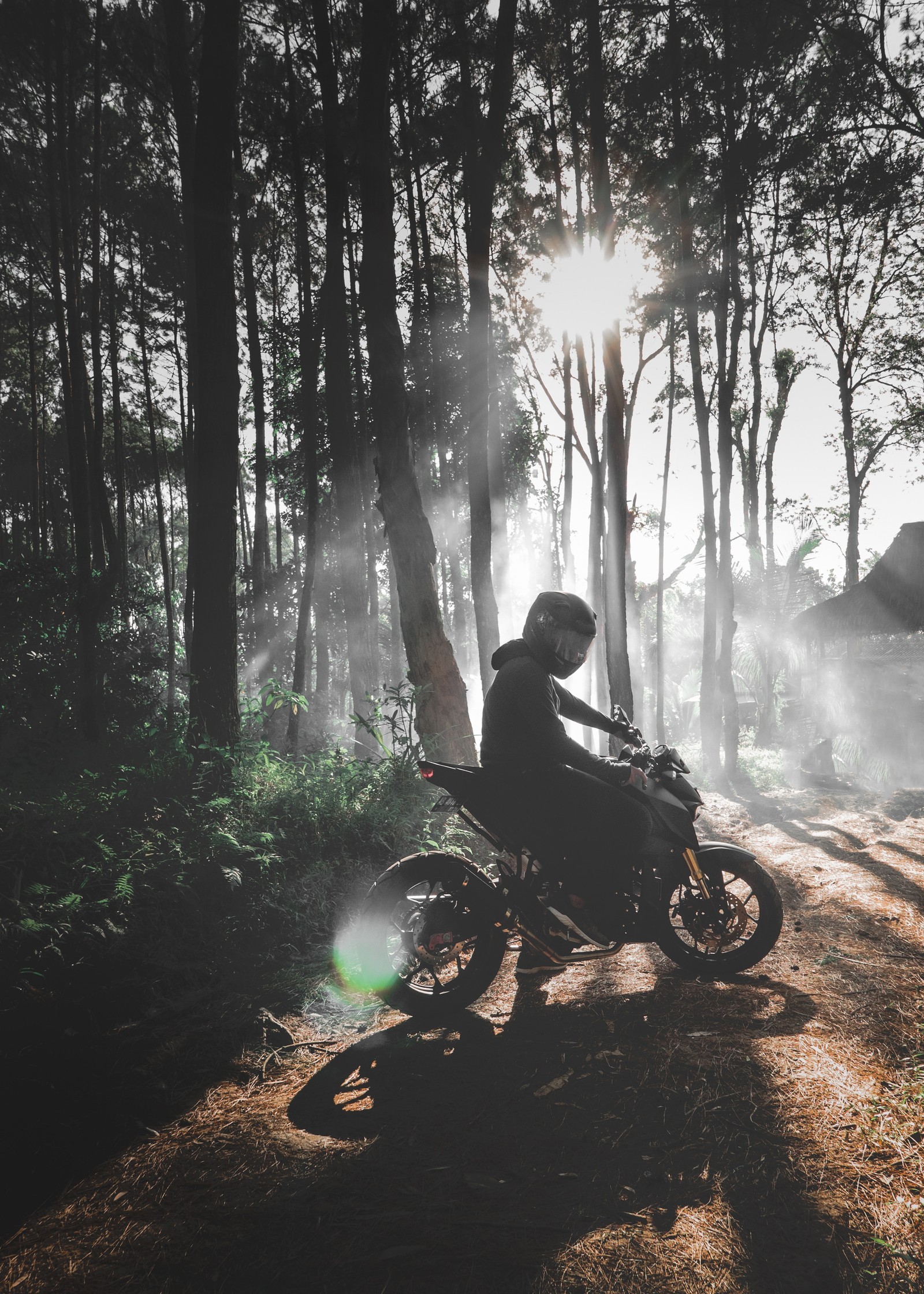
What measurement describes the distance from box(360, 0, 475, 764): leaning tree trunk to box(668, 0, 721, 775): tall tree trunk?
7.24 metres

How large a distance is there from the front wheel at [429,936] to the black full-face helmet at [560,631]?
1154mm

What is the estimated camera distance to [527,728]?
342 cm

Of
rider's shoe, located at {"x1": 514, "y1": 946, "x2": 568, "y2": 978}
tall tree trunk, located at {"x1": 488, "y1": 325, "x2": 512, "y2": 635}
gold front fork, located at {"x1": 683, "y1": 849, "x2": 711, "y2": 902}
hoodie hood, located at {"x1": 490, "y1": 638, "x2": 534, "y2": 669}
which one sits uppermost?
tall tree trunk, located at {"x1": 488, "y1": 325, "x2": 512, "y2": 635}

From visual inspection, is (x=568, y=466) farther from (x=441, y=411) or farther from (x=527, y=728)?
(x=527, y=728)

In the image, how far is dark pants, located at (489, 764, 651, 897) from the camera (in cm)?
344

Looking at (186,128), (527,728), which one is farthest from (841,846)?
(186,128)

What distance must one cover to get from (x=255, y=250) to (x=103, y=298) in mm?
3686

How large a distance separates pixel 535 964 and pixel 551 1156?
1.33 meters

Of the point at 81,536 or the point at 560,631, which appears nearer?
the point at 560,631

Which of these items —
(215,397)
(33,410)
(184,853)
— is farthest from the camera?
(33,410)

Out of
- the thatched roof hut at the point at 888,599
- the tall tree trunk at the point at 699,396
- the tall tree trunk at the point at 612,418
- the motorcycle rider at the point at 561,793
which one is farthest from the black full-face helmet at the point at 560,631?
the thatched roof hut at the point at 888,599

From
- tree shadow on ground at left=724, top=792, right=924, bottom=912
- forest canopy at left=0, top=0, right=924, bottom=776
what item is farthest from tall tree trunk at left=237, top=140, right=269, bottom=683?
tree shadow on ground at left=724, top=792, right=924, bottom=912

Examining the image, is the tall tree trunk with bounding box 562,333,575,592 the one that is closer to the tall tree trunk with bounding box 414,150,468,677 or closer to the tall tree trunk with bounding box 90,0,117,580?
the tall tree trunk with bounding box 414,150,468,677

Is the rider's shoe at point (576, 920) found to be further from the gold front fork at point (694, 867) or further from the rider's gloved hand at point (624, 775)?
the rider's gloved hand at point (624, 775)
